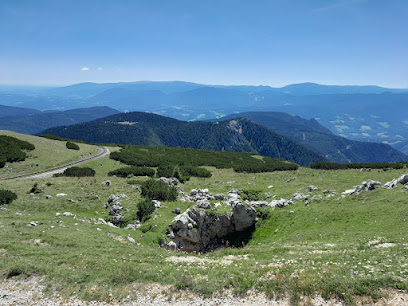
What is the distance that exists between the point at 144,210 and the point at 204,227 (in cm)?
841

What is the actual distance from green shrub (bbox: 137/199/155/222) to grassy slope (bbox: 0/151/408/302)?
1.64 metres

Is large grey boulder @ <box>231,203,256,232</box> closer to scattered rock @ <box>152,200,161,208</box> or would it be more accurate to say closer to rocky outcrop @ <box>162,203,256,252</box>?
rocky outcrop @ <box>162,203,256,252</box>

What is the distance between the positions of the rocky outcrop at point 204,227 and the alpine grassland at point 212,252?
1.69 metres

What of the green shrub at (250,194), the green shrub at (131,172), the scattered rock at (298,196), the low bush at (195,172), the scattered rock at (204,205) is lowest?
the low bush at (195,172)

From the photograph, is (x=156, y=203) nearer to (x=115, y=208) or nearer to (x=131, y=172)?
(x=115, y=208)

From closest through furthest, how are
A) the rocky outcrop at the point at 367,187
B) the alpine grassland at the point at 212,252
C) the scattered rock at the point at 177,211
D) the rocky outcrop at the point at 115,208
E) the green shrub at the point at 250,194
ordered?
the alpine grassland at the point at 212,252, the rocky outcrop at the point at 115,208, the scattered rock at the point at 177,211, the rocky outcrop at the point at 367,187, the green shrub at the point at 250,194

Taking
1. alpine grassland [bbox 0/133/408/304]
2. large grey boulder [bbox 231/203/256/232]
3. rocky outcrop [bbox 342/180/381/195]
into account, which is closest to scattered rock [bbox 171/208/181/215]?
alpine grassland [bbox 0/133/408/304]

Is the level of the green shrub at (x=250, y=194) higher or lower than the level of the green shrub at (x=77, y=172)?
lower

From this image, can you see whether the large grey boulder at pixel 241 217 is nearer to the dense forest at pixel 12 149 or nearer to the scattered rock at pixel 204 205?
the scattered rock at pixel 204 205

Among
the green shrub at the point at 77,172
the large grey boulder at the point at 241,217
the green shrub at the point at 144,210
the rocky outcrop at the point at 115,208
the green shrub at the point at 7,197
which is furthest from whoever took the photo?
the green shrub at the point at 77,172

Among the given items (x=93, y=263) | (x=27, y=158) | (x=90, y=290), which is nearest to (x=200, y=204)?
(x=93, y=263)

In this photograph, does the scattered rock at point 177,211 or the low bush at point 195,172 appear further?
the low bush at point 195,172

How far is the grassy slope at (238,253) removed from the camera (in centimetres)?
1171

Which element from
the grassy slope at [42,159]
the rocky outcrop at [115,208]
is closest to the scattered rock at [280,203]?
the rocky outcrop at [115,208]
